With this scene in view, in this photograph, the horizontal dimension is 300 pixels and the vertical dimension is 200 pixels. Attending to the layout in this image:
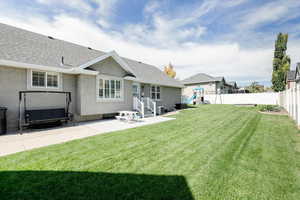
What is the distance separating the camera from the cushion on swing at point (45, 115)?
693 cm

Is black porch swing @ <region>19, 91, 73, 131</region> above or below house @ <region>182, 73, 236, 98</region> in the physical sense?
below

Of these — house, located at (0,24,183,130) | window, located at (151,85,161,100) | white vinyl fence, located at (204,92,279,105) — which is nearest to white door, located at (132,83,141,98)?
house, located at (0,24,183,130)

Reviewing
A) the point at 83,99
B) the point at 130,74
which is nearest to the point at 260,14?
the point at 130,74

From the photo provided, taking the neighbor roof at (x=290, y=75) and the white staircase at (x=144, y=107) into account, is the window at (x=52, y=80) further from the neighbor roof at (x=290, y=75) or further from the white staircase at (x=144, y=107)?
the neighbor roof at (x=290, y=75)

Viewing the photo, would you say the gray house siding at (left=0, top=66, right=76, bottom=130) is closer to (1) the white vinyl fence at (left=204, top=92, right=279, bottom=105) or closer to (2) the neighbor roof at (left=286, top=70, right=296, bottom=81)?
(1) the white vinyl fence at (left=204, top=92, right=279, bottom=105)

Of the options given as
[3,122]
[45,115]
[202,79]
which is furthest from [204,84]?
[3,122]

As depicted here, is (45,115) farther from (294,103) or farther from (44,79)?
(294,103)

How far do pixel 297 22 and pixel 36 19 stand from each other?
72.5 ft

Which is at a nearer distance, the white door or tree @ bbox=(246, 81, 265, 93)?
the white door

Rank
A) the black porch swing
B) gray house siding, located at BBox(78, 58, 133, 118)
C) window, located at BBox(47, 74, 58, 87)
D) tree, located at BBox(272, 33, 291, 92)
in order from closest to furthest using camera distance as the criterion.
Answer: the black porch swing
window, located at BBox(47, 74, 58, 87)
gray house siding, located at BBox(78, 58, 133, 118)
tree, located at BBox(272, 33, 291, 92)

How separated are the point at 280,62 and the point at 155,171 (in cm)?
3700

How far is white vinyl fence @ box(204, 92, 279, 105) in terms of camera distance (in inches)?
862

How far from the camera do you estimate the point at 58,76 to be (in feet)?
28.0

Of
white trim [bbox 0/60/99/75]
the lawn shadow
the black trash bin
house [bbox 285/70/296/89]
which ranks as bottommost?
the lawn shadow
